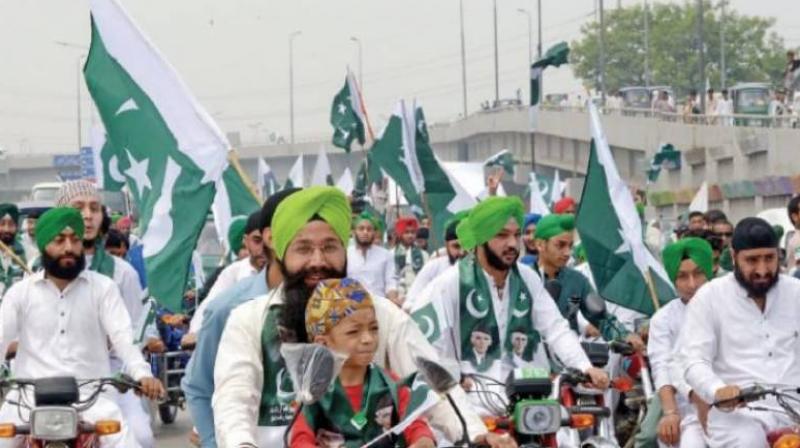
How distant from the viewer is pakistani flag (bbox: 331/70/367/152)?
27562 mm

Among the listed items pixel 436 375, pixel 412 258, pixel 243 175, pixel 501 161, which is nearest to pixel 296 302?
pixel 436 375

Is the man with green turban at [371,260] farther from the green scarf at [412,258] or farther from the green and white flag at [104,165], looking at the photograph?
the green scarf at [412,258]

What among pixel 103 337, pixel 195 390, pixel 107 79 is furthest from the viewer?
pixel 107 79

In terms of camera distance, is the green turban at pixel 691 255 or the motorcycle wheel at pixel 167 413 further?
the motorcycle wheel at pixel 167 413

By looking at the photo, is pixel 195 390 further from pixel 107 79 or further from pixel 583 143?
pixel 583 143

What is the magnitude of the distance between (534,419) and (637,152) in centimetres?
6443

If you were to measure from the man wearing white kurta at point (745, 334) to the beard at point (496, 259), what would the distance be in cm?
112

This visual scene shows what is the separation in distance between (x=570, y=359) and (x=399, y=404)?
12.4 ft

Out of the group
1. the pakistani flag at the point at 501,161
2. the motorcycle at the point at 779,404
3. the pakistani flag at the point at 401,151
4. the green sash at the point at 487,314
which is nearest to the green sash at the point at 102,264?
the green sash at the point at 487,314

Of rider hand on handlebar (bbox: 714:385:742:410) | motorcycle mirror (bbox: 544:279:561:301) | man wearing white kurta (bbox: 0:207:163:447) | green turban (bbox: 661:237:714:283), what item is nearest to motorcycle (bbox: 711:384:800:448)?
rider hand on handlebar (bbox: 714:385:742:410)

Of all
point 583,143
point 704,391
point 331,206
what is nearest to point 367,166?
point 704,391

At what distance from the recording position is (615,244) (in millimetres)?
12953

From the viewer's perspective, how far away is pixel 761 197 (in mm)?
45469

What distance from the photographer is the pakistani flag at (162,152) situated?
11672 millimetres
